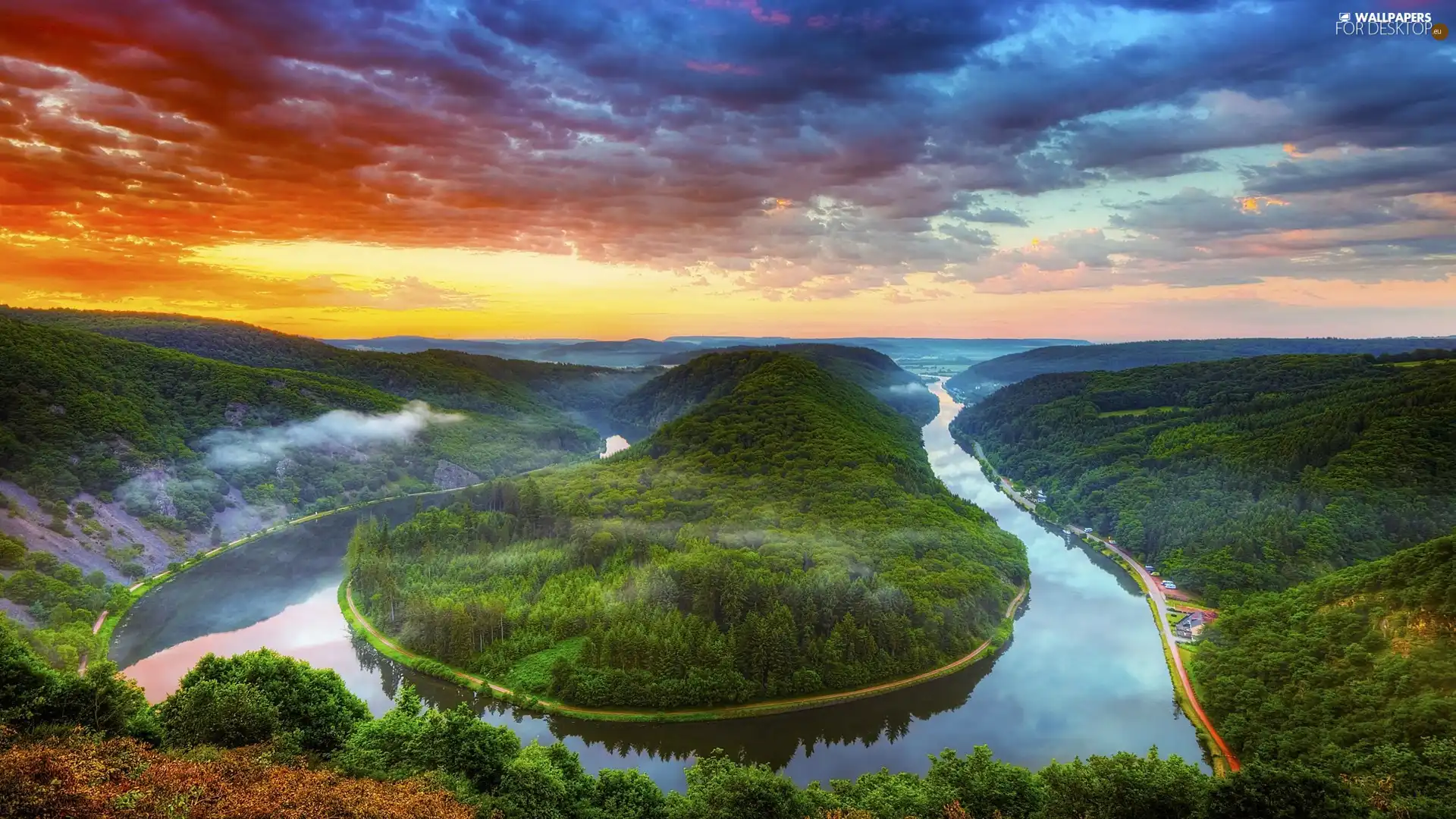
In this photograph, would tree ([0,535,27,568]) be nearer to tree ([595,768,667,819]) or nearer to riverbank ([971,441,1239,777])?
tree ([595,768,667,819])

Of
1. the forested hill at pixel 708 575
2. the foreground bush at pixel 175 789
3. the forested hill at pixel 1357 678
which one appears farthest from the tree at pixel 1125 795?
the forested hill at pixel 708 575

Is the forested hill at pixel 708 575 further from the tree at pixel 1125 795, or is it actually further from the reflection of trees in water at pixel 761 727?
the tree at pixel 1125 795

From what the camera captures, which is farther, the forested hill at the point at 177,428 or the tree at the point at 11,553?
the forested hill at the point at 177,428

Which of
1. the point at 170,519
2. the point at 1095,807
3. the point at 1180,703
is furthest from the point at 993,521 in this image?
the point at 170,519

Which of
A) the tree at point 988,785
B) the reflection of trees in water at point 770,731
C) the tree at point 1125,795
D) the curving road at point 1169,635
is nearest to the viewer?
the tree at point 1125,795

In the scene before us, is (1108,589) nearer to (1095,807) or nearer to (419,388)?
(1095,807)

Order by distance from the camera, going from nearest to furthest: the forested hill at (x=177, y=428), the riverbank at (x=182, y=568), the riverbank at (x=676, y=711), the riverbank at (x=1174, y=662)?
the riverbank at (x=1174, y=662)
the riverbank at (x=676, y=711)
the riverbank at (x=182, y=568)
the forested hill at (x=177, y=428)

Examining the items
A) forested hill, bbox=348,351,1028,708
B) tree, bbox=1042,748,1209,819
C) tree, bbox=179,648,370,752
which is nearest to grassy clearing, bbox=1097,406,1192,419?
forested hill, bbox=348,351,1028,708

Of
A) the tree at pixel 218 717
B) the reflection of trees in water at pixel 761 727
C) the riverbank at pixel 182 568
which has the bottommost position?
the riverbank at pixel 182 568
